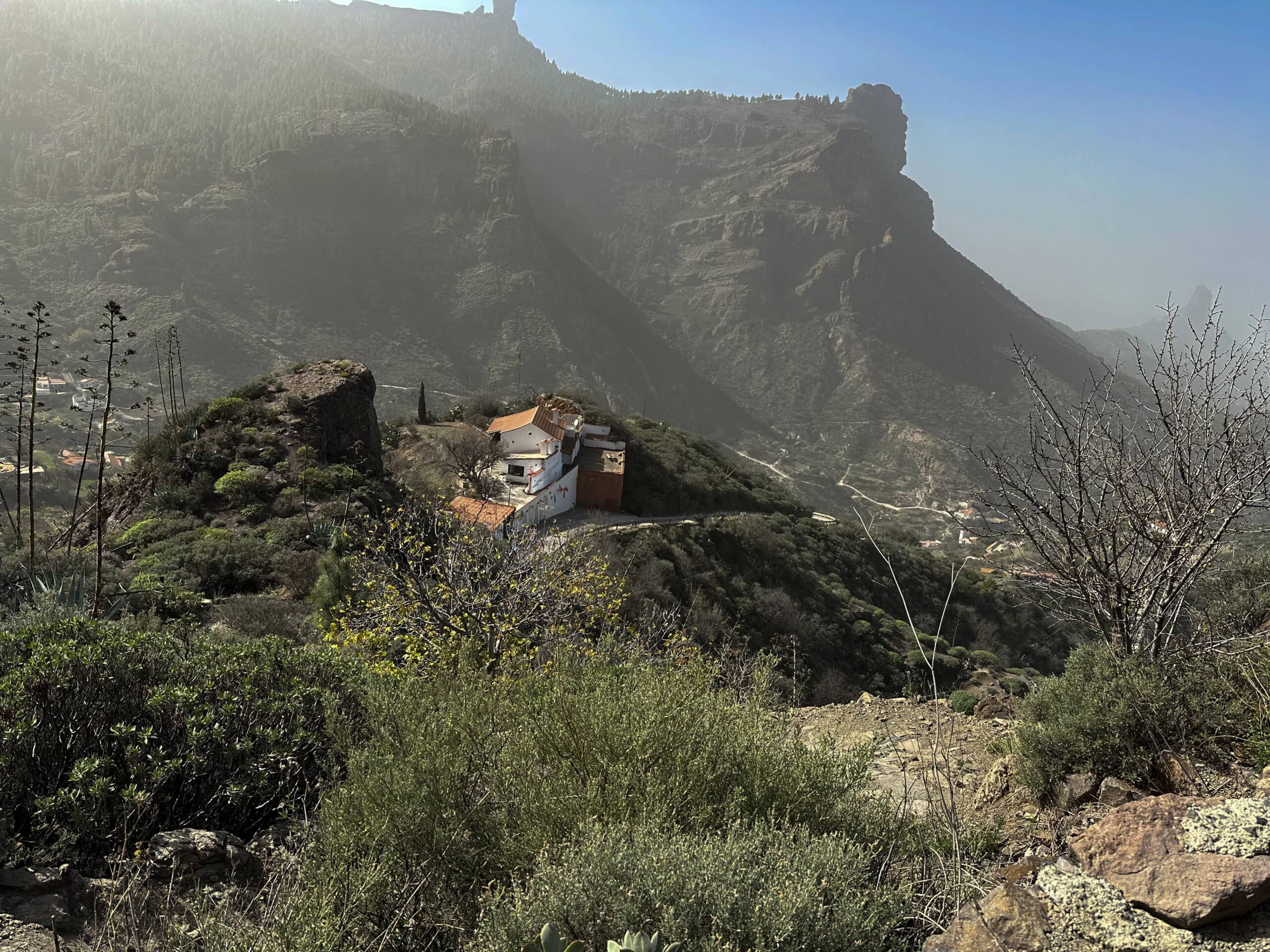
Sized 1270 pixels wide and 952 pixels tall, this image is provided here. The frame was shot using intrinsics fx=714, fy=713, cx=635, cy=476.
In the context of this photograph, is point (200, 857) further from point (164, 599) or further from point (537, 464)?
point (537, 464)

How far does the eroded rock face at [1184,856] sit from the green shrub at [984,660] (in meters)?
22.9

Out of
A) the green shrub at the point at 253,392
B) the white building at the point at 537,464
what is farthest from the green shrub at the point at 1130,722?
the white building at the point at 537,464

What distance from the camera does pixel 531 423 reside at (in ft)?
109

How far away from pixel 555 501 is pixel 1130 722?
92.3 feet

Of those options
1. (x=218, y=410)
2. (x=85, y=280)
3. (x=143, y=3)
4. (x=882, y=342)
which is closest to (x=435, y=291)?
(x=85, y=280)

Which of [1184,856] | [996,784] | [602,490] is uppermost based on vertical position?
[1184,856]

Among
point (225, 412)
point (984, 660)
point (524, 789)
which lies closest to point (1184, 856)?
point (524, 789)

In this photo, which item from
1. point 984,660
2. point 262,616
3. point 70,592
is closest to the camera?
point 70,592

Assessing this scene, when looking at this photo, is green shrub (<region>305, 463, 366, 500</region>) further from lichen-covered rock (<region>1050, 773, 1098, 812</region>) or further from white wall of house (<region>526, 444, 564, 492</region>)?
lichen-covered rock (<region>1050, 773, 1098, 812</region>)

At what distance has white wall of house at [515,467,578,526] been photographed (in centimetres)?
3011

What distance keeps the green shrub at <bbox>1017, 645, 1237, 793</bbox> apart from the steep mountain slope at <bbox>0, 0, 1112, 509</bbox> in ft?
205

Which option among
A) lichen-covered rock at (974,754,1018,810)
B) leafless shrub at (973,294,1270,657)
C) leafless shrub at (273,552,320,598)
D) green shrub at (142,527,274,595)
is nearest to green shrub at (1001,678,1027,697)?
lichen-covered rock at (974,754,1018,810)

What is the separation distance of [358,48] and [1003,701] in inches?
7590

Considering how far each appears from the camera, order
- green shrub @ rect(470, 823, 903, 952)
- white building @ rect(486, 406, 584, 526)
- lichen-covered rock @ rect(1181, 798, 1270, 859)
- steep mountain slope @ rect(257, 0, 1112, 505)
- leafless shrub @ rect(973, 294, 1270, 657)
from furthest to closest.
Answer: steep mountain slope @ rect(257, 0, 1112, 505), white building @ rect(486, 406, 584, 526), leafless shrub @ rect(973, 294, 1270, 657), lichen-covered rock @ rect(1181, 798, 1270, 859), green shrub @ rect(470, 823, 903, 952)
